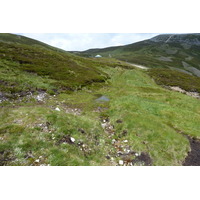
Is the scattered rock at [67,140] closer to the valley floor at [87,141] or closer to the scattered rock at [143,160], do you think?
the valley floor at [87,141]

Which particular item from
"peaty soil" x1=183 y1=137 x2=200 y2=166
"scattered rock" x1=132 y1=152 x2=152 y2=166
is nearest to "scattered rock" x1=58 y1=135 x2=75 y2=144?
"scattered rock" x1=132 y1=152 x2=152 y2=166

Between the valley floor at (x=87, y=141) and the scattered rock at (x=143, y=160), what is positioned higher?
the valley floor at (x=87, y=141)

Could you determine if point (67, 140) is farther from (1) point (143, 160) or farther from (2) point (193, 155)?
(2) point (193, 155)

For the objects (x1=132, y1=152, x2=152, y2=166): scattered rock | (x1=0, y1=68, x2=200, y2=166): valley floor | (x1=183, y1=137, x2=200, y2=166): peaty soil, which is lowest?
(x1=183, y1=137, x2=200, y2=166): peaty soil

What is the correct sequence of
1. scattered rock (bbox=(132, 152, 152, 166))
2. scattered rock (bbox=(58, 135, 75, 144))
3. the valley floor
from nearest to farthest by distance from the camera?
the valley floor → scattered rock (bbox=(132, 152, 152, 166)) → scattered rock (bbox=(58, 135, 75, 144))

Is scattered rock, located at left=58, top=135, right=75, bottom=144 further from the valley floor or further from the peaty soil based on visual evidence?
the peaty soil

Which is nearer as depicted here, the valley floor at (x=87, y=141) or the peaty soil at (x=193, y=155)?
the valley floor at (x=87, y=141)

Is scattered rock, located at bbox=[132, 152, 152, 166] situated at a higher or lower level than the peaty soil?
higher

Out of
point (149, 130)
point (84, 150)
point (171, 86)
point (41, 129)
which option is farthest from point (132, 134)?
point (171, 86)

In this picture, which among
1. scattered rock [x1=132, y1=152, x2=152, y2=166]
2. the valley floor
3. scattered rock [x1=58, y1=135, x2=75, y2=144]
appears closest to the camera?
the valley floor

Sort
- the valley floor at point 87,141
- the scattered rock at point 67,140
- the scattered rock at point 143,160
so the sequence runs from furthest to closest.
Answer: the scattered rock at point 67,140
the scattered rock at point 143,160
the valley floor at point 87,141

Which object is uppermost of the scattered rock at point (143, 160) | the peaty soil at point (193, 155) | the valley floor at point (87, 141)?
the valley floor at point (87, 141)

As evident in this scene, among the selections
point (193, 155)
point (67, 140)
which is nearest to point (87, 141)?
point (67, 140)

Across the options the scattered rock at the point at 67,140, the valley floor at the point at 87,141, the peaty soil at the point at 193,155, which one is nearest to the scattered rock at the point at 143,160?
the valley floor at the point at 87,141
